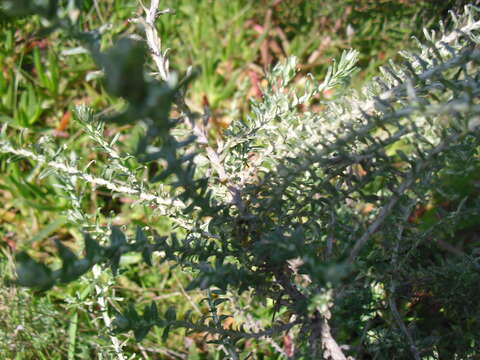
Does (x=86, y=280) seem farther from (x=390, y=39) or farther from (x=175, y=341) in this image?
(x=390, y=39)

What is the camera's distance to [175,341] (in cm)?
167

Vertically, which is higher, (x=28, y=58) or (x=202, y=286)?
(x=28, y=58)

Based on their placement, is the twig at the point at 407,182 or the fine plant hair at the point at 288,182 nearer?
the fine plant hair at the point at 288,182

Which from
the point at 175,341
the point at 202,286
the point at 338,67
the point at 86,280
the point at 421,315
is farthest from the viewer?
the point at 175,341

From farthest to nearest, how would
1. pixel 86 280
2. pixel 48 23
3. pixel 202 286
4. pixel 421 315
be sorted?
pixel 421 315 → pixel 86 280 → pixel 202 286 → pixel 48 23

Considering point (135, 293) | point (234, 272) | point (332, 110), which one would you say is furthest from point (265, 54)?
point (234, 272)

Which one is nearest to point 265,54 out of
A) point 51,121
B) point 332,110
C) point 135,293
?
point 51,121

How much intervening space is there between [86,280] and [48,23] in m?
0.76

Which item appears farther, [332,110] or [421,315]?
[421,315]

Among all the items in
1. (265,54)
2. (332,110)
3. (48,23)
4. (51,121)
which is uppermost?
(265,54)

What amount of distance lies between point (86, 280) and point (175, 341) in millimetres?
623

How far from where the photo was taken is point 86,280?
1.16m

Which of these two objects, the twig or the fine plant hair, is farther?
the twig

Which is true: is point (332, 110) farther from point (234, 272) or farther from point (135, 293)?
point (135, 293)
